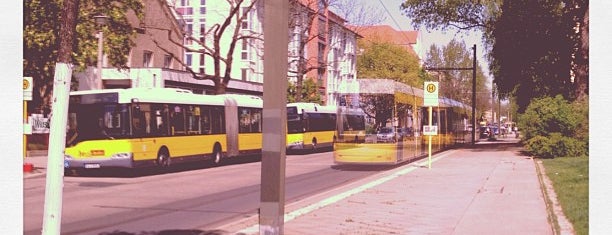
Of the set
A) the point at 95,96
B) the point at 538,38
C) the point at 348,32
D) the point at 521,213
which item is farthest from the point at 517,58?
the point at 521,213

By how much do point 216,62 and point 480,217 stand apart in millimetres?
23415

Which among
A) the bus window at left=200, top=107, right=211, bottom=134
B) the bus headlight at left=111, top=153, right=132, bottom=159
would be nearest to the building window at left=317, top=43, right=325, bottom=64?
the bus window at left=200, top=107, right=211, bottom=134

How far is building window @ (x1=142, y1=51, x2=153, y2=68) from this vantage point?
41.1 meters

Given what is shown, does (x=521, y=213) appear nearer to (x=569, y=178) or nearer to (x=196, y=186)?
(x=569, y=178)

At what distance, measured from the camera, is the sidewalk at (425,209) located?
9172 mm

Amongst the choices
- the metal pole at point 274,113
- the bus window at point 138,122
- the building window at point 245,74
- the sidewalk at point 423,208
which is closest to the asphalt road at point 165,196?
the sidewalk at point 423,208

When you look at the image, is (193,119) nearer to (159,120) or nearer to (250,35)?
(159,120)

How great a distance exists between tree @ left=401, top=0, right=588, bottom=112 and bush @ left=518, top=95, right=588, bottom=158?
1857 millimetres

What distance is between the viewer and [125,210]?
1195 centimetres

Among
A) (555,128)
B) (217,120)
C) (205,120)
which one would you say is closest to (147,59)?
(217,120)

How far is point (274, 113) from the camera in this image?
433cm

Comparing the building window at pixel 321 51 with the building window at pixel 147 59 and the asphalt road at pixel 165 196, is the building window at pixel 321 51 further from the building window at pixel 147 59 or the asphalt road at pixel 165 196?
the asphalt road at pixel 165 196

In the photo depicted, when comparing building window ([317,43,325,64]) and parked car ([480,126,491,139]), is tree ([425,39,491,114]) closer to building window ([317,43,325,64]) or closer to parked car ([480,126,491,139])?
parked car ([480,126,491,139])

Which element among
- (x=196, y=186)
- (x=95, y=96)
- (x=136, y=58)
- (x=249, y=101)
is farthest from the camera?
(x=136, y=58)
